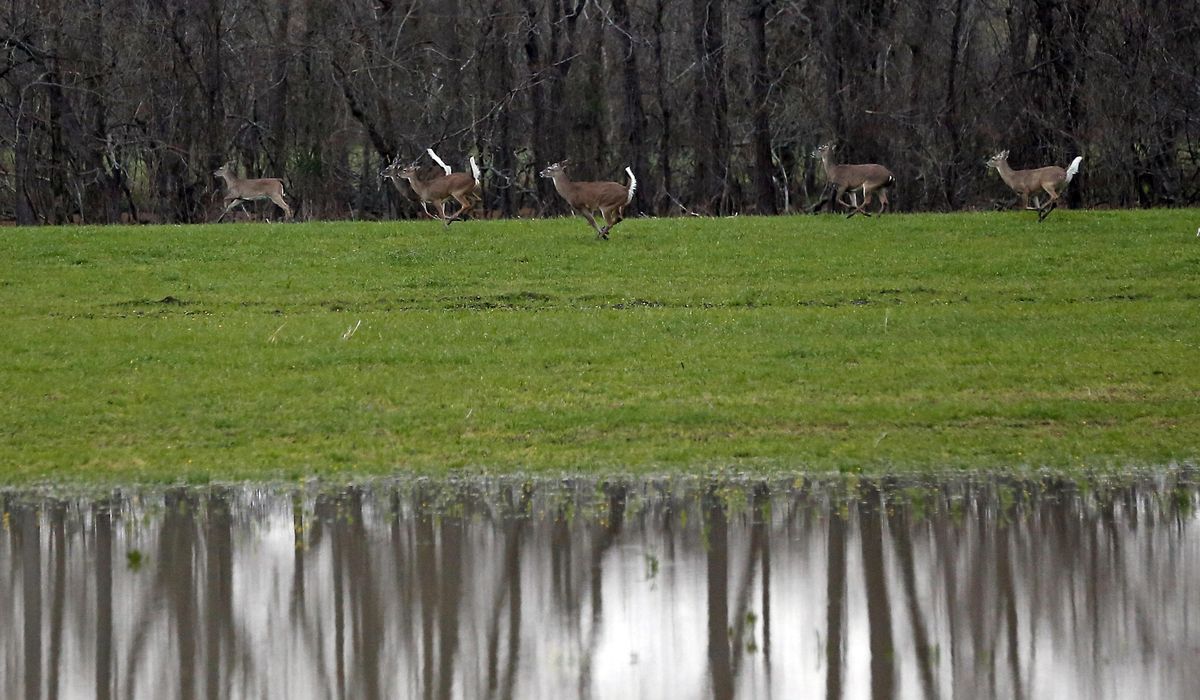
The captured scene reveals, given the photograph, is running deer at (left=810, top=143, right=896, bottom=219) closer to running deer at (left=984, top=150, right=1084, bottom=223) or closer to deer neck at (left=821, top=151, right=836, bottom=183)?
deer neck at (left=821, top=151, right=836, bottom=183)

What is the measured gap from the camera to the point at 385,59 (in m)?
38.9

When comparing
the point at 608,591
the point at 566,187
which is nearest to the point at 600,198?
the point at 566,187

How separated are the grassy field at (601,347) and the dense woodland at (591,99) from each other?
1107 centimetres

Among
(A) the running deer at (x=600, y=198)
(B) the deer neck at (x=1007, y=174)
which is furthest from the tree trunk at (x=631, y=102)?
(A) the running deer at (x=600, y=198)

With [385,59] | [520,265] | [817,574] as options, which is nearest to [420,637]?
[817,574]

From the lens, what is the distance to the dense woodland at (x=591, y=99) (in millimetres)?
34094

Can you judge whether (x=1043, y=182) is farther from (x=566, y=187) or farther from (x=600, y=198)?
(x=566, y=187)

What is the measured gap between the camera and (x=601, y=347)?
50.8 ft

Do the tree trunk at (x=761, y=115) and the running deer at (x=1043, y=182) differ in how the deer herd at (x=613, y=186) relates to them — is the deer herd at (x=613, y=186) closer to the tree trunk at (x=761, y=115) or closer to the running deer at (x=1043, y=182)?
the running deer at (x=1043, y=182)

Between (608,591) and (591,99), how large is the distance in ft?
111

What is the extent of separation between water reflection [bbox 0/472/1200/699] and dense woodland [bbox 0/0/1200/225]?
25150 mm

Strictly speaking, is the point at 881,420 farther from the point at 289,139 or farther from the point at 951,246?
the point at 289,139

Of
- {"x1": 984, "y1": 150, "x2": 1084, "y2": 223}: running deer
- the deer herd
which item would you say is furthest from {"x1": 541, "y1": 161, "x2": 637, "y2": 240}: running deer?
{"x1": 984, "y1": 150, "x2": 1084, "y2": 223}: running deer

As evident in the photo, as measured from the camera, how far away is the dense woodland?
34.1 metres
